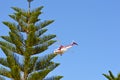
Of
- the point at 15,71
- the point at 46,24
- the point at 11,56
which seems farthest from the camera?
the point at 46,24

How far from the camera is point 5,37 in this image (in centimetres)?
2169

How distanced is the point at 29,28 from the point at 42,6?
1746 millimetres

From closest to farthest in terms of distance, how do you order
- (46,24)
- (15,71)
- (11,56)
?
(15,71)
(11,56)
(46,24)

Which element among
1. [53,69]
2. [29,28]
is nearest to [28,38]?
[29,28]

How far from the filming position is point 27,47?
20953mm

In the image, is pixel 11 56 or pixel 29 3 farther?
pixel 29 3

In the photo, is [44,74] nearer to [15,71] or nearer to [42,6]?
[15,71]

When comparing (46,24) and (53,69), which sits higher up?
(46,24)

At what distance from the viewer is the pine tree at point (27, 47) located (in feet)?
66.0

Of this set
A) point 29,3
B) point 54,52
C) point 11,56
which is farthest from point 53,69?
point 29,3

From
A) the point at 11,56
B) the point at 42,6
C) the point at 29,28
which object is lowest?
the point at 11,56

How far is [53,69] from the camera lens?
21.2 m

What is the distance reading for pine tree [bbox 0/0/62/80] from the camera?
20.1 metres

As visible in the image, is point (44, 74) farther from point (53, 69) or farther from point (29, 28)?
point (29, 28)
